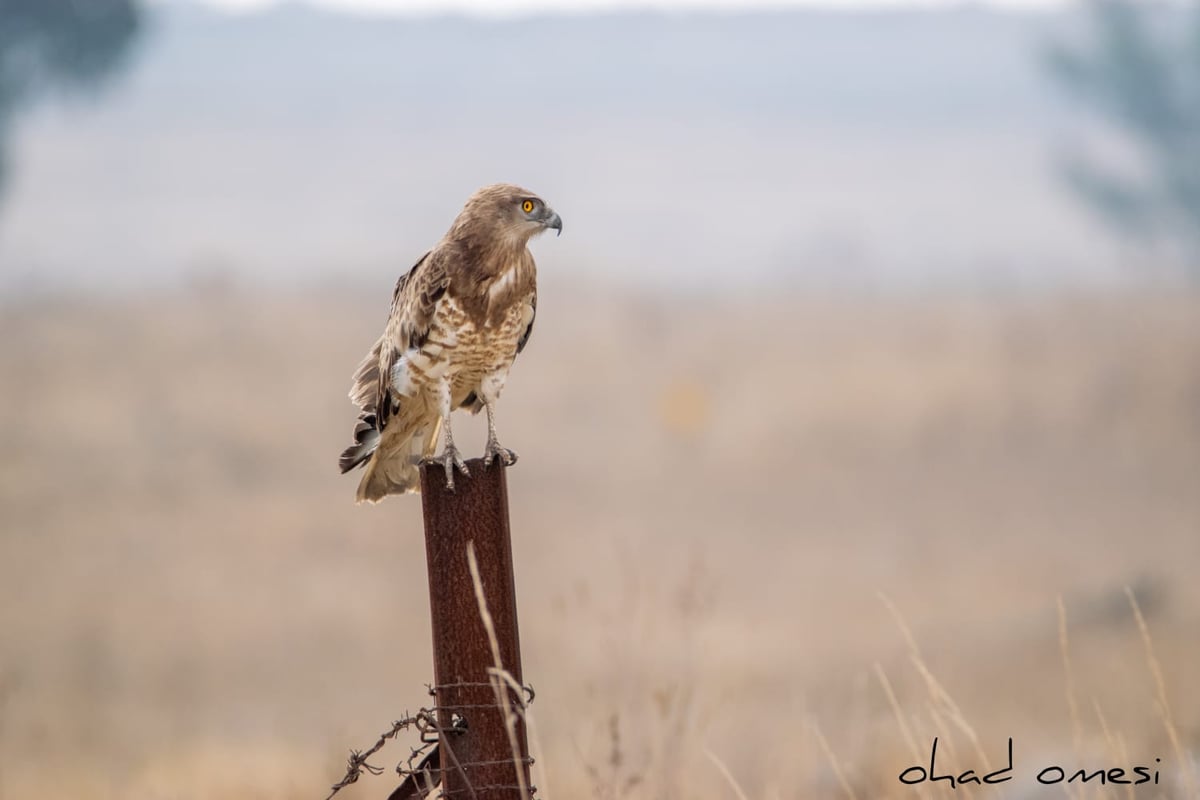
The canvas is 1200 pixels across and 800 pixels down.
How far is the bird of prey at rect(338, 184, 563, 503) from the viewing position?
14.4 feet

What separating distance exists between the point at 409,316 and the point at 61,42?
2406 cm

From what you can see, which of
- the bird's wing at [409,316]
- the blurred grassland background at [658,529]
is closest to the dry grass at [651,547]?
the blurred grassland background at [658,529]

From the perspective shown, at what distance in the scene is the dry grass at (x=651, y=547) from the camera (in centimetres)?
931

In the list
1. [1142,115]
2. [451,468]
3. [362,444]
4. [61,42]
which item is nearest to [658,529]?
[61,42]

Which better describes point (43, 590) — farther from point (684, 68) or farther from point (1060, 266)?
point (684, 68)

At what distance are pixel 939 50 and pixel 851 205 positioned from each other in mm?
38989

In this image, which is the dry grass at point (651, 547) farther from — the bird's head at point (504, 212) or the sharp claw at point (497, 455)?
the bird's head at point (504, 212)

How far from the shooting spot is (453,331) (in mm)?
4441

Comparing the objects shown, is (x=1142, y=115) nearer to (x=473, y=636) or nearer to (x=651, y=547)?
(x=651, y=547)

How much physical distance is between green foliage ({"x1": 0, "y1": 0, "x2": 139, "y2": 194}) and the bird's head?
2372 centimetres

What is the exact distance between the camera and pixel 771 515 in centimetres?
2222

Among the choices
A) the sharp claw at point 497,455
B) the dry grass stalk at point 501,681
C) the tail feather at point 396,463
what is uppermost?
the tail feather at point 396,463

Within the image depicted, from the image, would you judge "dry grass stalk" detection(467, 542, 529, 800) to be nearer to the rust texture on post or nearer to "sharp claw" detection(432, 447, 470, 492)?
the rust texture on post

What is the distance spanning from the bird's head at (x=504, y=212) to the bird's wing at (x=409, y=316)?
169 millimetres
